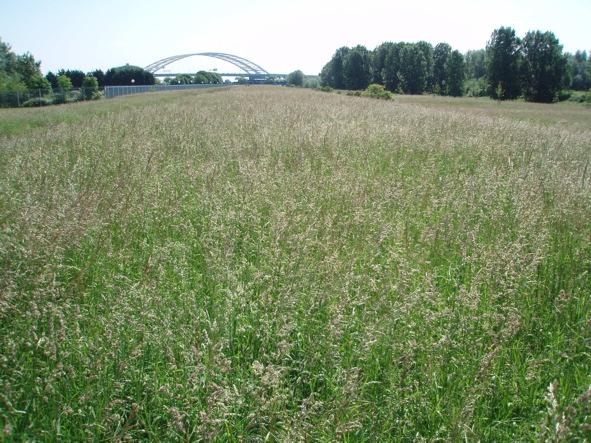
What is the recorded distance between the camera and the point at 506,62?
67875 mm

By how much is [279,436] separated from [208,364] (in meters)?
0.49

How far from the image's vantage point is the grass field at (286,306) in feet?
6.12

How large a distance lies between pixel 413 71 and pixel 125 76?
73.3 metres

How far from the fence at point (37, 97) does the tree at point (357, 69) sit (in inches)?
2384

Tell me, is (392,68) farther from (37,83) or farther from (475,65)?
(37,83)

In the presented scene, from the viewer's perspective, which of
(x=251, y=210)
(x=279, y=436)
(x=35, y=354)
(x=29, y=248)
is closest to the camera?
(x=279, y=436)

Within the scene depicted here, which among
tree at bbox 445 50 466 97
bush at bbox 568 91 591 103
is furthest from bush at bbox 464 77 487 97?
bush at bbox 568 91 591 103

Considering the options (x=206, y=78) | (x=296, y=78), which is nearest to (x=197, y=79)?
(x=206, y=78)

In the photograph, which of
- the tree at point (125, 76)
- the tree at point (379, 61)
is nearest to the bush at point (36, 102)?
the tree at point (125, 76)

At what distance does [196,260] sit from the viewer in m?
3.48

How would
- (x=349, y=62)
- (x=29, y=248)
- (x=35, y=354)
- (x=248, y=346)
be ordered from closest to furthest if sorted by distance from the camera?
(x=35, y=354) < (x=248, y=346) < (x=29, y=248) < (x=349, y=62)

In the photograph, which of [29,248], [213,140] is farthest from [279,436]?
[213,140]

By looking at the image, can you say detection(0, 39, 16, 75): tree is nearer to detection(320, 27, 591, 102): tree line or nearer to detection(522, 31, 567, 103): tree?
detection(320, 27, 591, 102): tree line

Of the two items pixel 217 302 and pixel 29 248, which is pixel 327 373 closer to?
pixel 217 302
